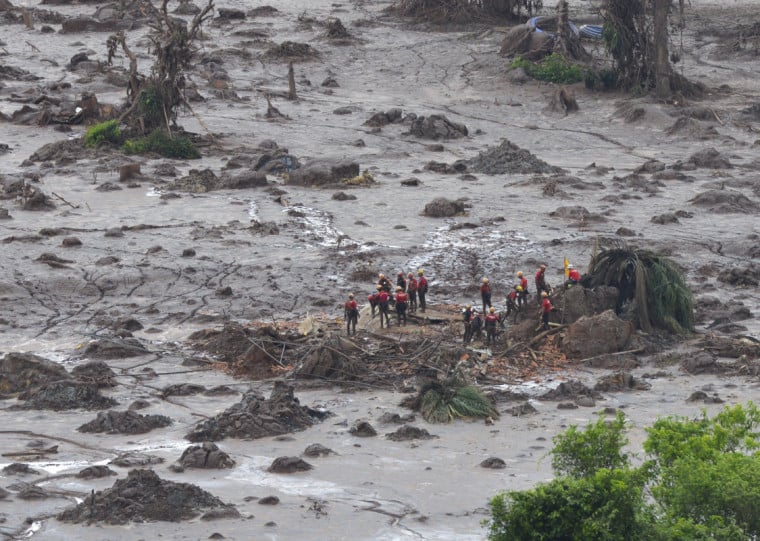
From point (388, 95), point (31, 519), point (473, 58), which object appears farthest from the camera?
point (473, 58)

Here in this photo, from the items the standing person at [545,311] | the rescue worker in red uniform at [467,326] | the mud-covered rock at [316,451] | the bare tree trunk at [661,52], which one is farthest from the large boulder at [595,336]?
the bare tree trunk at [661,52]

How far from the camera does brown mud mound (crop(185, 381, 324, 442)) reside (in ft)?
47.9

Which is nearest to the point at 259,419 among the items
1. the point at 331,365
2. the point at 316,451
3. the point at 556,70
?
the point at 316,451

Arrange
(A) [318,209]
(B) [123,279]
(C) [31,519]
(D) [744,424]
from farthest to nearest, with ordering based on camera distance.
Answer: (A) [318,209] → (B) [123,279] → (C) [31,519] → (D) [744,424]

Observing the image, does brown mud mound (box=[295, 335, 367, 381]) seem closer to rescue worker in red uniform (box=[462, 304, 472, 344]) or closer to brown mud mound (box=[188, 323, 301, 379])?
brown mud mound (box=[188, 323, 301, 379])

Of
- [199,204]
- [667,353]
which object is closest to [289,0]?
[199,204]

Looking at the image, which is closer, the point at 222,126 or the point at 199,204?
the point at 199,204

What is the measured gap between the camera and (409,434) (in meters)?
14.5

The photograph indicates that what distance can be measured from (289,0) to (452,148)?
19.0 m

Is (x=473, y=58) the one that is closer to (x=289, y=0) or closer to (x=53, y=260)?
(x=289, y=0)

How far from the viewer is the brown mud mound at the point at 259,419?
14.6 m

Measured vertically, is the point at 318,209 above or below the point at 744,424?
below

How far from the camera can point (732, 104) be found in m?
36.8

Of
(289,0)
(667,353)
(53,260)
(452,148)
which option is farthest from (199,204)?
(289,0)
